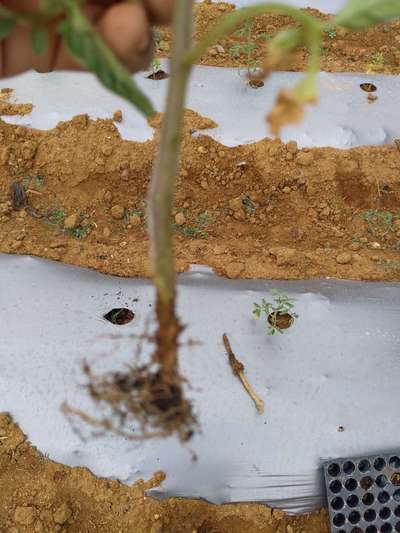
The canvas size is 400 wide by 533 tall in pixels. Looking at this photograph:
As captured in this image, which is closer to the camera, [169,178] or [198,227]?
[169,178]

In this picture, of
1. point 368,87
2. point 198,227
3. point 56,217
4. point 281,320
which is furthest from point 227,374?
point 368,87

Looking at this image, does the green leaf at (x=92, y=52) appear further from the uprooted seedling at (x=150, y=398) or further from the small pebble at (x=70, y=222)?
the small pebble at (x=70, y=222)

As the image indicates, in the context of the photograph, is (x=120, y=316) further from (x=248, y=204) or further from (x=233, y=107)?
(x=233, y=107)

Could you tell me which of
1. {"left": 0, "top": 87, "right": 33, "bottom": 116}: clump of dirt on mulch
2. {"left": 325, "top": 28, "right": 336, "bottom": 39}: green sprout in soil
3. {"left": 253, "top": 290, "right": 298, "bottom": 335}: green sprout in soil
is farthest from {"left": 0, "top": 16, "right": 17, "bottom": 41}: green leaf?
{"left": 325, "top": 28, "right": 336, "bottom": 39}: green sprout in soil

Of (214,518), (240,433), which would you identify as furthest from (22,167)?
(214,518)

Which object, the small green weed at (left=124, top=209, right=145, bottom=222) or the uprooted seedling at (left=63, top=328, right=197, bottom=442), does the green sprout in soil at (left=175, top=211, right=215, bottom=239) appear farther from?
the uprooted seedling at (left=63, top=328, right=197, bottom=442)

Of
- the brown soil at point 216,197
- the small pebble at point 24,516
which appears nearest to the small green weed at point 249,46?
the brown soil at point 216,197
